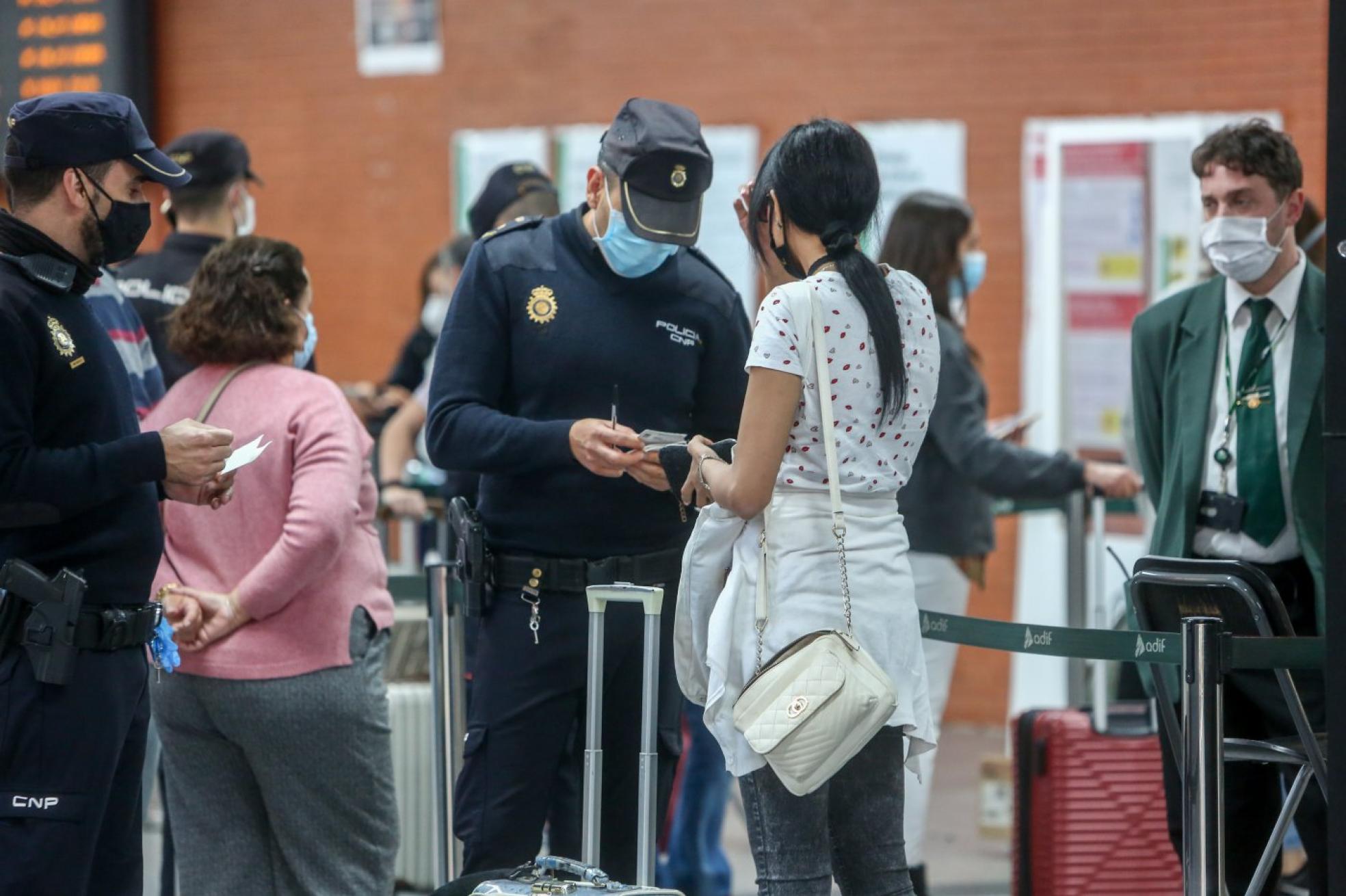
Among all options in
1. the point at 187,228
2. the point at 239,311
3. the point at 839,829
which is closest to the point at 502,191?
the point at 187,228

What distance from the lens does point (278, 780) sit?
126 inches

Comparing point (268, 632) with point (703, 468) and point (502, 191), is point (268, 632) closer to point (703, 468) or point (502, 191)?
point (703, 468)

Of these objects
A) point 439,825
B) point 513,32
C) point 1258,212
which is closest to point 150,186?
point 513,32

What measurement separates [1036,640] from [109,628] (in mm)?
1583

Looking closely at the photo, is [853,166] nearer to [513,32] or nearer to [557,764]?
[557,764]

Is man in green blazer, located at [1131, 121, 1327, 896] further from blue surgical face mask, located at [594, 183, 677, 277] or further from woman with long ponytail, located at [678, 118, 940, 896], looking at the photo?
blue surgical face mask, located at [594, 183, 677, 277]

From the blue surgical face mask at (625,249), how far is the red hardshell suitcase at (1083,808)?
1501 millimetres

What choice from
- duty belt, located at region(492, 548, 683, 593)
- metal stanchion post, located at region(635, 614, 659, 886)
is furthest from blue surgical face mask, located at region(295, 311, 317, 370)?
metal stanchion post, located at region(635, 614, 659, 886)

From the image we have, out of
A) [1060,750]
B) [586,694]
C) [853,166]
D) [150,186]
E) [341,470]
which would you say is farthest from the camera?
[150,186]

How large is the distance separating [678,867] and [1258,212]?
2.30m

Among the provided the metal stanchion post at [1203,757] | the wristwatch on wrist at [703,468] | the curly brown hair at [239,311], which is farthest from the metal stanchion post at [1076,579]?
the curly brown hair at [239,311]

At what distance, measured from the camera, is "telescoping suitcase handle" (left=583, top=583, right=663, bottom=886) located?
2697 millimetres

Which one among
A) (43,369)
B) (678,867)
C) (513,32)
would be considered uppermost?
(513,32)

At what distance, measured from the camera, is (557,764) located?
10.1 ft
